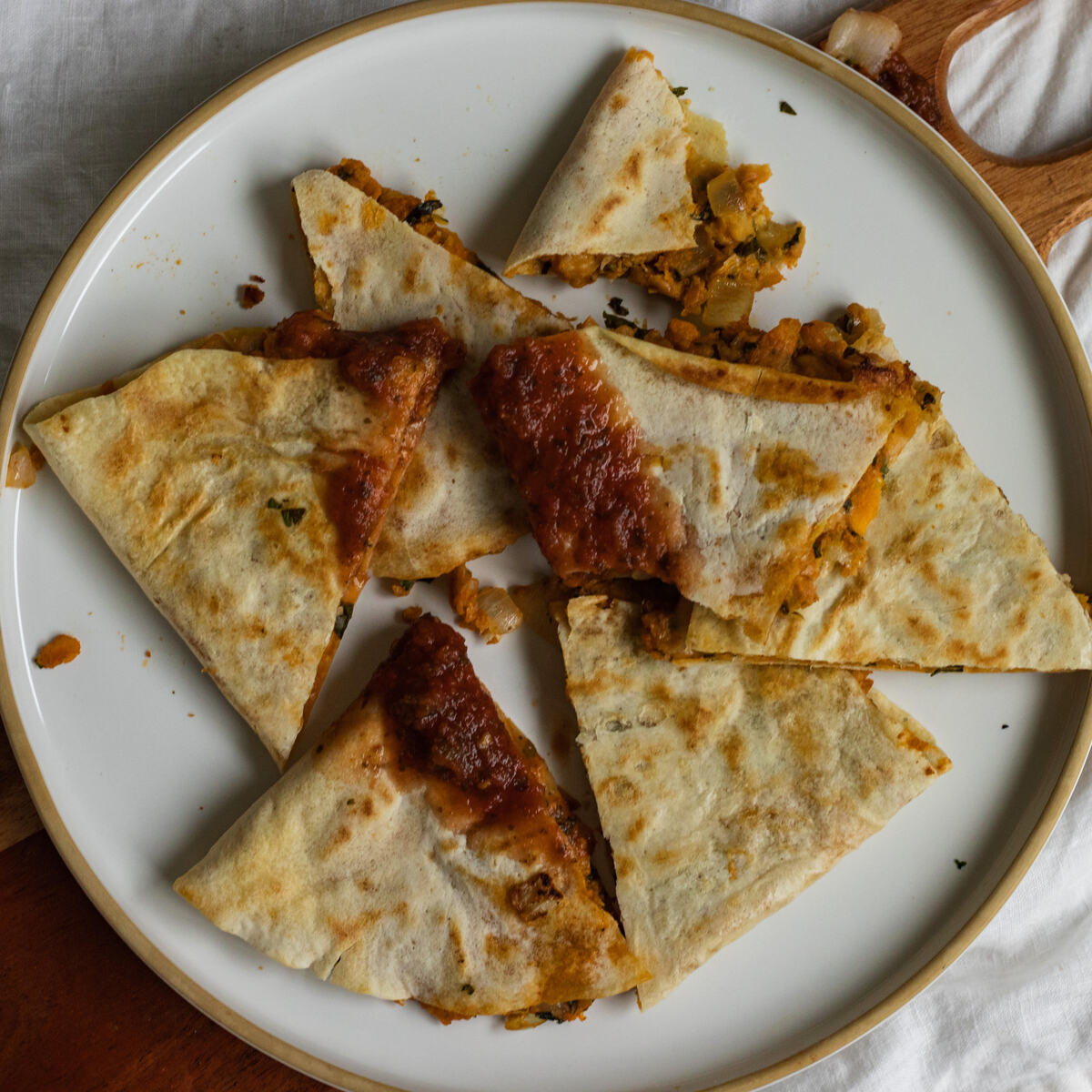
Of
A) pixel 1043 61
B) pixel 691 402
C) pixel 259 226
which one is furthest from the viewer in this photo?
pixel 1043 61

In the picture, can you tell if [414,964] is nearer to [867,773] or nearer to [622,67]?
[867,773]

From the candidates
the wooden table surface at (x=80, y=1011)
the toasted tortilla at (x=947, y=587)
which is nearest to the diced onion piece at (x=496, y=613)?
the toasted tortilla at (x=947, y=587)

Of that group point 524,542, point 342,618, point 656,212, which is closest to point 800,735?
point 524,542

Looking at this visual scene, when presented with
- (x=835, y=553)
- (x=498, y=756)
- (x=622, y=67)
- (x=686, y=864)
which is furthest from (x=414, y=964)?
(x=622, y=67)

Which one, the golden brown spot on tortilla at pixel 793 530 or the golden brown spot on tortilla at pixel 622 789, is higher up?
the golden brown spot on tortilla at pixel 793 530

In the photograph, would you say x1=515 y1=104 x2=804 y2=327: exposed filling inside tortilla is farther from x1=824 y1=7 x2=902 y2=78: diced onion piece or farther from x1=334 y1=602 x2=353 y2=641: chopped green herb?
x1=334 y1=602 x2=353 y2=641: chopped green herb

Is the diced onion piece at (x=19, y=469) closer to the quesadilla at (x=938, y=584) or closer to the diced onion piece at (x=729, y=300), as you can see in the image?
the quesadilla at (x=938, y=584)
